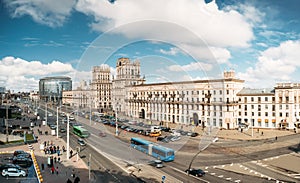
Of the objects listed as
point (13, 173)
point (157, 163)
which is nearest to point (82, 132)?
point (13, 173)

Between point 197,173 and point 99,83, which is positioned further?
point 99,83

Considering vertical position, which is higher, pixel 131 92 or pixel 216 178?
pixel 131 92

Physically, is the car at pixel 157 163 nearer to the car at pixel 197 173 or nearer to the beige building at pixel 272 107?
the car at pixel 197 173

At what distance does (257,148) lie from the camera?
4719 centimetres

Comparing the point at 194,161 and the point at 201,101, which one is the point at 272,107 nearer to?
the point at 201,101

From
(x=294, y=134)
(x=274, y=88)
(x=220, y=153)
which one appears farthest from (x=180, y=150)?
(x=274, y=88)

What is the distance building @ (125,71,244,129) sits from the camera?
69000 mm

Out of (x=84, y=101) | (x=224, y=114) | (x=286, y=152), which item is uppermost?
(x=84, y=101)

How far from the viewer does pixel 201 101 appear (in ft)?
237

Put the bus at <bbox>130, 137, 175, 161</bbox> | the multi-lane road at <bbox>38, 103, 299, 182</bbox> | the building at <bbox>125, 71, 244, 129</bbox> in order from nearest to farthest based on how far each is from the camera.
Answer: the multi-lane road at <bbox>38, 103, 299, 182</bbox>, the bus at <bbox>130, 137, 175, 161</bbox>, the building at <bbox>125, 71, 244, 129</bbox>

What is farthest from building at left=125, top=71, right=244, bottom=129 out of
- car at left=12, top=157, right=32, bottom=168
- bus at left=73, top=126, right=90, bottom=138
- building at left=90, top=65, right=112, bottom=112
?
car at left=12, top=157, right=32, bottom=168

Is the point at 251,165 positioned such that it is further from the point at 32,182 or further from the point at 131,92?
the point at 131,92

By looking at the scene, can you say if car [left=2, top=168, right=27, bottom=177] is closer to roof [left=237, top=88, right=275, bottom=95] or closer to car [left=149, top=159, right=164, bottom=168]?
car [left=149, top=159, right=164, bottom=168]

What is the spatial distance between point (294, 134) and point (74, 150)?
5374 cm
